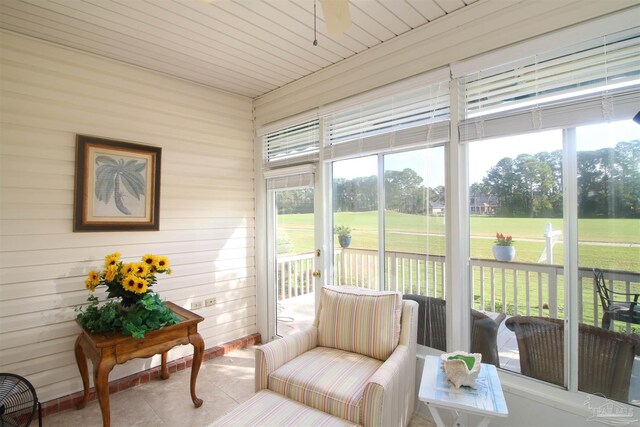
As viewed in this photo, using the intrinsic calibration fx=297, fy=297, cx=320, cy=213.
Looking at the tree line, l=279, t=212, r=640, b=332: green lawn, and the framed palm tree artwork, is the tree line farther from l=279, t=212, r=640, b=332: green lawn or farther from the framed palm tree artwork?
the framed palm tree artwork

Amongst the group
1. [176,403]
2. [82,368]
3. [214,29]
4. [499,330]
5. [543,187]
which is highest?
[214,29]

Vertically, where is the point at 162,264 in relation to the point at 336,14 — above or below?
below

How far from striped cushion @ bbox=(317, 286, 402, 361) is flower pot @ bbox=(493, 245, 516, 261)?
0.71 m

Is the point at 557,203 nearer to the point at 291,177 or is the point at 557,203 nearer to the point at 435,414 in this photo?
the point at 435,414

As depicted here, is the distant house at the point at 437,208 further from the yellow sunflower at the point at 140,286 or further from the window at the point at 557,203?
the yellow sunflower at the point at 140,286

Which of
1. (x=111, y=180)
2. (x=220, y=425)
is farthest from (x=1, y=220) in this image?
(x=220, y=425)

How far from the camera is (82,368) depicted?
2.31 metres

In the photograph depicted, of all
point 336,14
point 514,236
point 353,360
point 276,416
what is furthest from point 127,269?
point 514,236

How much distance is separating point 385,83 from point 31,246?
3032 mm

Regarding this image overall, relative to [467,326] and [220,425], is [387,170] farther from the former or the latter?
[220,425]

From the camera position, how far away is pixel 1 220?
A: 2150 mm

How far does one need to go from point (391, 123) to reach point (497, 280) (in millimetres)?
1410

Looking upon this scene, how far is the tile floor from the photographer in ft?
7.20

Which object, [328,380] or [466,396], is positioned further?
[328,380]
